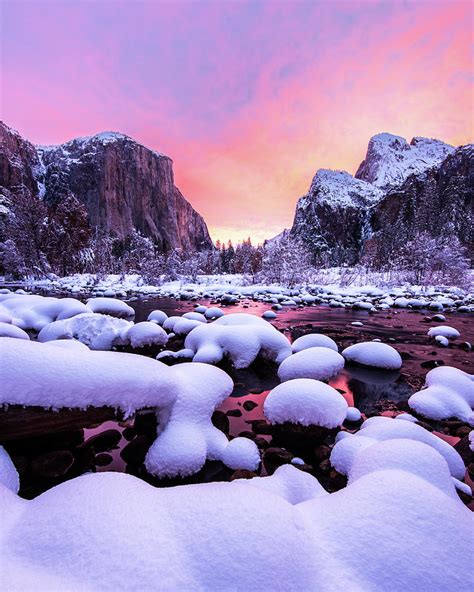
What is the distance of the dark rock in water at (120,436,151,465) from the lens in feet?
7.99

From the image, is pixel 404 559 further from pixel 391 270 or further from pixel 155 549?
pixel 391 270

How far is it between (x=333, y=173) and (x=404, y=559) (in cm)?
12129

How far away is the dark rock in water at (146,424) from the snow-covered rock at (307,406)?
3.71 feet

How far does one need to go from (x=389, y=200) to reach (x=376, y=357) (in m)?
85.6

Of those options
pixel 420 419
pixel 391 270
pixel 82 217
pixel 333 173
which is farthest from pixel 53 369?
pixel 333 173

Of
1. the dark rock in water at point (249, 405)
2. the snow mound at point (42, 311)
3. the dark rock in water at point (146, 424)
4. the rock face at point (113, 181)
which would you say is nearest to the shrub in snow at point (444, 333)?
the dark rock in water at point (249, 405)

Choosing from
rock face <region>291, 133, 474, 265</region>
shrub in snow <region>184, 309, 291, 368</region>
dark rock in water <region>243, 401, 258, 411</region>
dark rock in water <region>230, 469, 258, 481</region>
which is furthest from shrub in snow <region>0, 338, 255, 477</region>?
rock face <region>291, 133, 474, 265</region>

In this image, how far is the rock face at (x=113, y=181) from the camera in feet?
334

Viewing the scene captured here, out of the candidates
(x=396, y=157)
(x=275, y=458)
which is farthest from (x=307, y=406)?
(x=396, y=157)

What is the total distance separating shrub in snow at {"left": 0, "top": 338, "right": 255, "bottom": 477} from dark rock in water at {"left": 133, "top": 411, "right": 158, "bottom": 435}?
0.56 ft

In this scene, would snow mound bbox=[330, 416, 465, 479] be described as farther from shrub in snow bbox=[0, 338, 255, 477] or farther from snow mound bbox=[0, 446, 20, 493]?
snow mound bbox=[0, 446, 20, 493]

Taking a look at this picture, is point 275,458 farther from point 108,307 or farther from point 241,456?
point 108,307

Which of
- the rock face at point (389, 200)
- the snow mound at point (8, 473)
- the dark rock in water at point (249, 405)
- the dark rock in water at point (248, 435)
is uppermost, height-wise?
the rock face at point (389, 200)

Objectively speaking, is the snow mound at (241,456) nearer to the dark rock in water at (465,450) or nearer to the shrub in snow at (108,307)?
the dark rock in water at (465,450)
